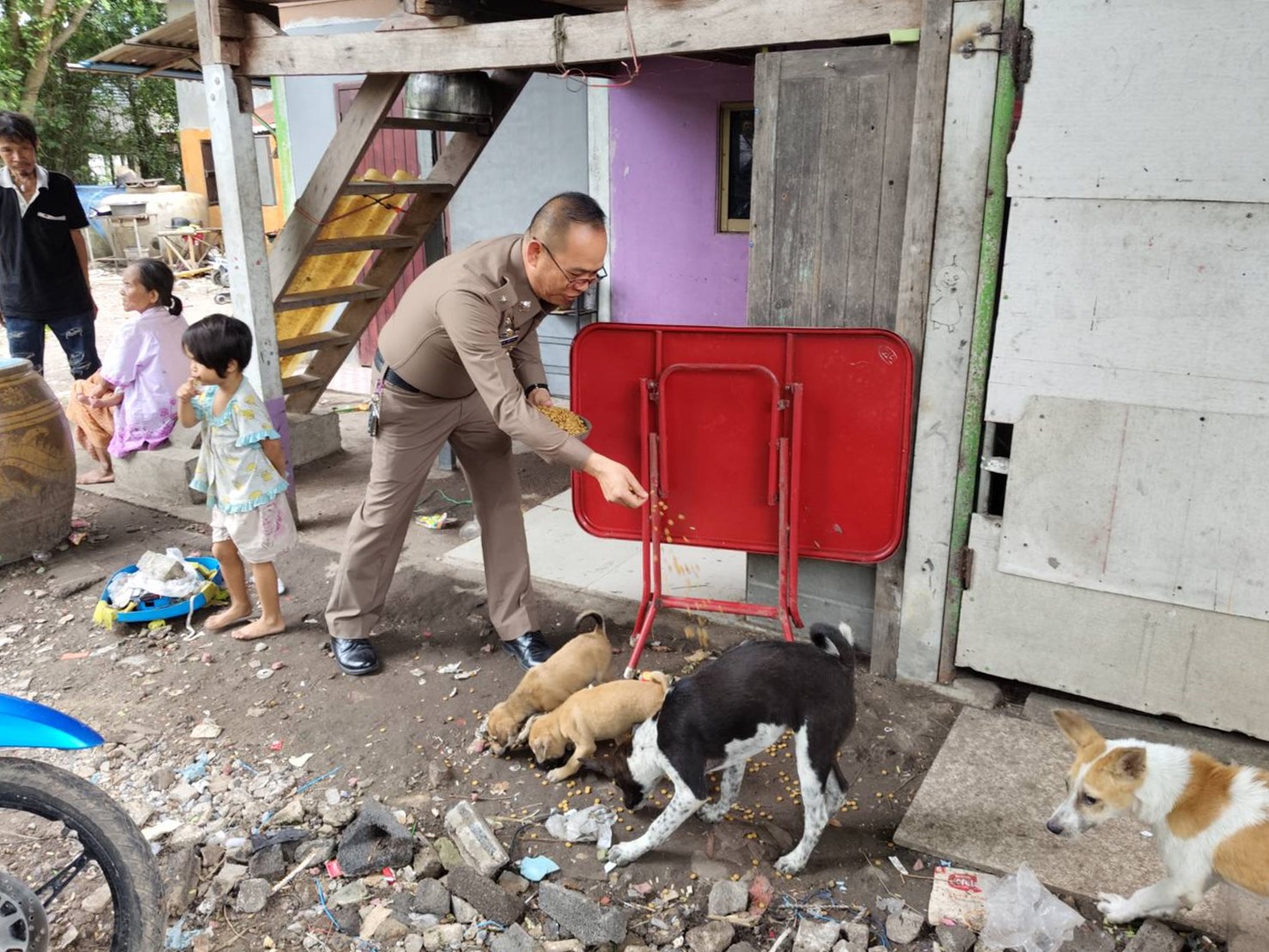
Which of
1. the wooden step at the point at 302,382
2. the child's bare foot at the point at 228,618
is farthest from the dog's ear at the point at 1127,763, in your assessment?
→ the wooden step at the point at 302,382

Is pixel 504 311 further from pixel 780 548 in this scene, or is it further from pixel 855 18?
pixel 855 18

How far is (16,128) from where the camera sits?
20.2ft

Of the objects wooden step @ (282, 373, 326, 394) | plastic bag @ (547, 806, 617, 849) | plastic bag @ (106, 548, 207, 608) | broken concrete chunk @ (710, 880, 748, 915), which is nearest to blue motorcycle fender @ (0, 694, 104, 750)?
plastic bag @ (547, 806, 617, 849)

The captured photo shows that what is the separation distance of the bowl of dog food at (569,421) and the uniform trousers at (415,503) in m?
0.50

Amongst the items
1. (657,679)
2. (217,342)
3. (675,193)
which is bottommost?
(657,679)

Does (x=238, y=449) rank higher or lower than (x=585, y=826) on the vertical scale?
higher

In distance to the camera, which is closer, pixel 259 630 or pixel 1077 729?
pixel 1077 729

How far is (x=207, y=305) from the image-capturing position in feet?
51.4

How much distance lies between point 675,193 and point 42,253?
476 centimetres

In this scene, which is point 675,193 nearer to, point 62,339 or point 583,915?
point 62,339

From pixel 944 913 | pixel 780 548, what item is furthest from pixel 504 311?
pixel 944 913

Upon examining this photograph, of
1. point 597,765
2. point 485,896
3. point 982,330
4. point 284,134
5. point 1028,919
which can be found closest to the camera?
point 1028,919

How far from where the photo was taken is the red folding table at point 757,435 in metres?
3.93

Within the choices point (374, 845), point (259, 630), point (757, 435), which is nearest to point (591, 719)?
point (374, 845)
